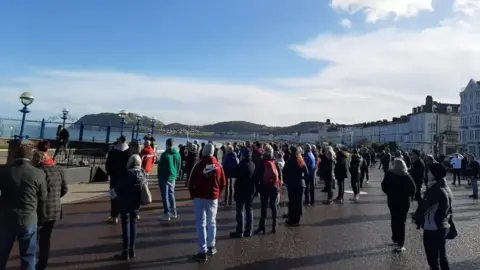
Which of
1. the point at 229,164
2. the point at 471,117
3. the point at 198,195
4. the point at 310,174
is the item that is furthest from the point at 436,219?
the point at 471,117

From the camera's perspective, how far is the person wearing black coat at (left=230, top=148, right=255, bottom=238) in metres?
8.52

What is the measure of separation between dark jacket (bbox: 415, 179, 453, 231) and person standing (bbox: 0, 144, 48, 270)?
535 centimetres

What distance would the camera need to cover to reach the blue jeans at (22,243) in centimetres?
489

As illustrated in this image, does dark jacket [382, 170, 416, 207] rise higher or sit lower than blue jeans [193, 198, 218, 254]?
higher

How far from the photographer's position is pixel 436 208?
19.1 ft

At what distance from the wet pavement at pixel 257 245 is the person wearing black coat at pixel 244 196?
0.26 meters

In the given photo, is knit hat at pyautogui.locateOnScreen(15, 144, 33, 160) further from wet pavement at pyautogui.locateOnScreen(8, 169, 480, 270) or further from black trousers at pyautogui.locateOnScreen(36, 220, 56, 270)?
wet pavement at pyautogui.locateOnScreen(8, 169, 480, 270)

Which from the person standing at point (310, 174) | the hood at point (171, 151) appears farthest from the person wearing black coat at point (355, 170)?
the hood at point (171, 151)

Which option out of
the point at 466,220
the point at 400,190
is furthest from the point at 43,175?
the point at 466,220

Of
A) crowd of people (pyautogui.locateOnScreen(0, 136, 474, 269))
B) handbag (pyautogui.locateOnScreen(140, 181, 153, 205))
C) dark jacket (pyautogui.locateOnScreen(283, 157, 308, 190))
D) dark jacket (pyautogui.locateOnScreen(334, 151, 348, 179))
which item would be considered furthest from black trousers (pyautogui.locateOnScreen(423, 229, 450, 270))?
dark jacket (pyautogui.locateOnScreen(334, 151, 348, 179))

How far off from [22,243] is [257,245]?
14.2ft

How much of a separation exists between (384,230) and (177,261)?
553 centimetres

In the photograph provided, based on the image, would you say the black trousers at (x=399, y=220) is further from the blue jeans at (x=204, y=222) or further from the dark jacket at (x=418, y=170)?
the dark jacket at (x=418, y=170)

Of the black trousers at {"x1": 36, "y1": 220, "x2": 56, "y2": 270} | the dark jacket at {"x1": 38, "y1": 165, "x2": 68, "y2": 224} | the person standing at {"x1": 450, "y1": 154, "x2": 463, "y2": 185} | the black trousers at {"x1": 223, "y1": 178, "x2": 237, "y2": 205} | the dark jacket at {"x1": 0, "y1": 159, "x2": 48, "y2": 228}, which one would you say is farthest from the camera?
the person standing at {"x1": 450, "y1": 154, "x2": 463, "y2": 185}
